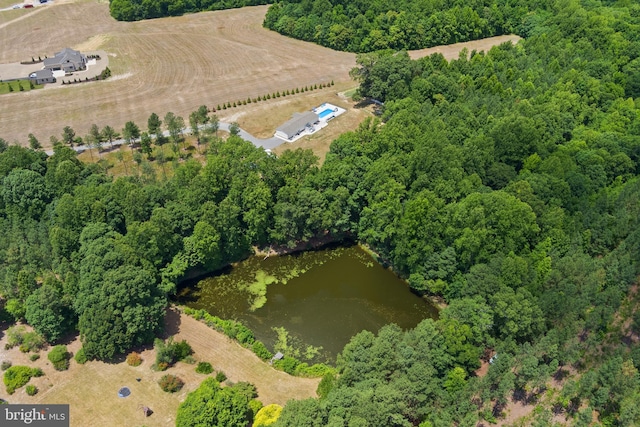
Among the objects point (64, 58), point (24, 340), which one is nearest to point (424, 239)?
point (24, 340)

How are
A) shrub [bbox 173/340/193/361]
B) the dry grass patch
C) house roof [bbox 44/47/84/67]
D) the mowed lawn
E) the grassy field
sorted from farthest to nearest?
the dry grass patch < house roof [bbox 44/47/84/67] < the grassy field < the mowed lawn < shrub [bbox 173/340/193/361]

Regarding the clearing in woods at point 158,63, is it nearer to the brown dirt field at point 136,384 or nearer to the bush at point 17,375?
the brown dirt field at point 136,384

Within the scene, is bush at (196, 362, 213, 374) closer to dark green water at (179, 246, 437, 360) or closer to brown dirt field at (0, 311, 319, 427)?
brown dirt field at (0, 311, 319, 427)

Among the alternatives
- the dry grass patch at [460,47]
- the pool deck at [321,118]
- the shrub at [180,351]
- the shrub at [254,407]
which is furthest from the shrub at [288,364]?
the dry grass patch at [460,47]

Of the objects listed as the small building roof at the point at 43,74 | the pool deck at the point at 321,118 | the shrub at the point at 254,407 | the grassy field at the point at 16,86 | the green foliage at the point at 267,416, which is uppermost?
the small building roof at the point at 43,74

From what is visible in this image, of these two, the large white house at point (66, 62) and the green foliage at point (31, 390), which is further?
the large white house at point (66, 62)

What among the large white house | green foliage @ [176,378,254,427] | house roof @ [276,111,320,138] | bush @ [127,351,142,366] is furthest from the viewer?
the large white house
